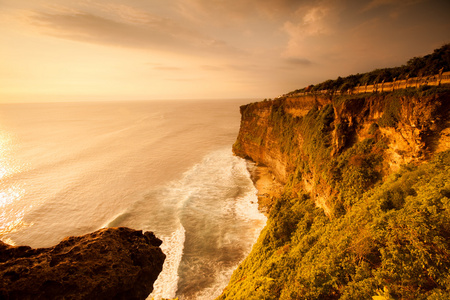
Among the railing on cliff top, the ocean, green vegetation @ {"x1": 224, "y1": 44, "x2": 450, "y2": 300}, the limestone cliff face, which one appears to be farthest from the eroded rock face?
the railing on cliff top

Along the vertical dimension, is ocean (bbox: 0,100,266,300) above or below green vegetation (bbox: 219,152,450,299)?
below

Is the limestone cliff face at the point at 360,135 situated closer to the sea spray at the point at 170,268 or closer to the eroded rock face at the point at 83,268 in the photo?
the eroded rock face at the point at 83,268

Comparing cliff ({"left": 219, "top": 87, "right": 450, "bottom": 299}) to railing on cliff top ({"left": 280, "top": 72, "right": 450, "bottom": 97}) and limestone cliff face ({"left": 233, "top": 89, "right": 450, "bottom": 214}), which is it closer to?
limestone cliff face ({"left": 233, "top": 89, "right": 450, "bottom": 214})

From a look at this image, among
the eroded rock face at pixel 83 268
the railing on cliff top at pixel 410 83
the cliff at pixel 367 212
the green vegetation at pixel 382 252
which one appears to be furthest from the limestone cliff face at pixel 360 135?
the eroded rock face at pixel 83 268

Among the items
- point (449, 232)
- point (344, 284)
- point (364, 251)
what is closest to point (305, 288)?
point (344, 284)

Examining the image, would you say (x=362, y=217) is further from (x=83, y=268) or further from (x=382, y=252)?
(x=83, y=268)

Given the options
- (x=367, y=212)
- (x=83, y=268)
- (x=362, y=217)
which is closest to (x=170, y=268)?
(x=83, y=268)
